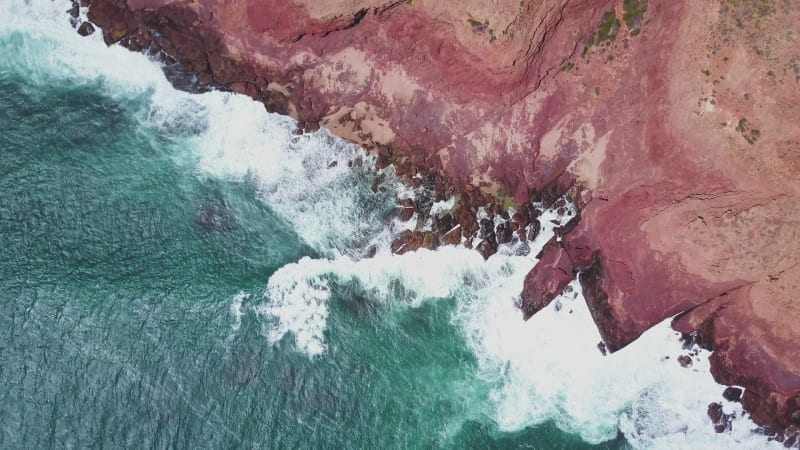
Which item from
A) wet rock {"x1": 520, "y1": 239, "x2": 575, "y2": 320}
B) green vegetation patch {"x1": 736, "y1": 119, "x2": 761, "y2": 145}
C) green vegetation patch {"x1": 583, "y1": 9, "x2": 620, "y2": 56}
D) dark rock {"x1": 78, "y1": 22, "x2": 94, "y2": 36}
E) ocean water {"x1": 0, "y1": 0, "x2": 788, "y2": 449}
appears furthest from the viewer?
dark rock {"x1": 78, "y1": 22, "x2": 94, "y2": 36}

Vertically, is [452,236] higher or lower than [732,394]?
higher

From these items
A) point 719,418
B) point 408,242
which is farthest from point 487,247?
point 719,418

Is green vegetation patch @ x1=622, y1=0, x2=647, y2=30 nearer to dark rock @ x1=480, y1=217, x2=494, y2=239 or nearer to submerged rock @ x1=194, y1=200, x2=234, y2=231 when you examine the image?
dark rock @ x1=480, y1=217, x2=494, y2=239

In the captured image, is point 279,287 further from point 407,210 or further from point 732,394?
point 732,394

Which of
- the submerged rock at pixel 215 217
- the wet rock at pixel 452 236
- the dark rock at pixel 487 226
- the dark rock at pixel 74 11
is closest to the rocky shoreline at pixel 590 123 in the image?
the wet rock at pixel 452 236

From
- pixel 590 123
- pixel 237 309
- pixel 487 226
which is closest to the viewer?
pixel 590 123

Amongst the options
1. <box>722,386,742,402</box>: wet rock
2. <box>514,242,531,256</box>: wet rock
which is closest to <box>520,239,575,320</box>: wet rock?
<box>514,242,531,256</box>: wet rock

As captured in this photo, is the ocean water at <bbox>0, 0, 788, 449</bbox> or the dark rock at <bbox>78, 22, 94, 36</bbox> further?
the dark rock at <bbox>78, 22, 94, 36</bbox>

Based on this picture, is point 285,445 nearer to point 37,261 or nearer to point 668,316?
point 37,261
